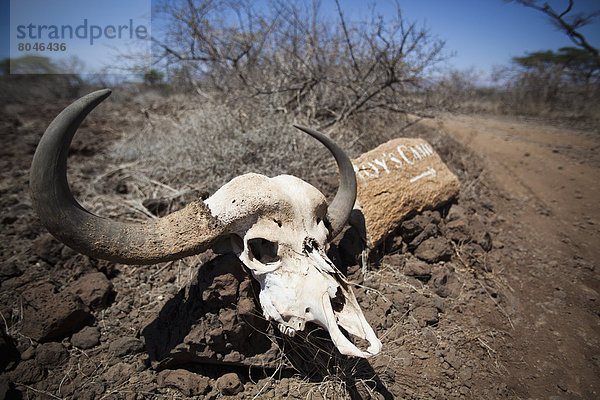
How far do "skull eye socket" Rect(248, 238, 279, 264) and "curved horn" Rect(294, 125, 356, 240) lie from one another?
1.66 feet

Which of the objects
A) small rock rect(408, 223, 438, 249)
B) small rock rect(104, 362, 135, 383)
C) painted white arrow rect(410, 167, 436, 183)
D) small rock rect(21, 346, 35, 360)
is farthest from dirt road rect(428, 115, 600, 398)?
small rock rect(21, 346, 35, 360)

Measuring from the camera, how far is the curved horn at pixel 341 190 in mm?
2299

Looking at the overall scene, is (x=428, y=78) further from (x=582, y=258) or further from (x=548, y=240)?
(x=582, y=258)

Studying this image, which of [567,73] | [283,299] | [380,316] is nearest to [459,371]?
[380,316]

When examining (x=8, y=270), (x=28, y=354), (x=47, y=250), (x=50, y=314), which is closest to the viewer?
(x=28, y=354)

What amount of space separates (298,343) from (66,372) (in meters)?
1.58

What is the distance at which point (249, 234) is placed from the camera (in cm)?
193

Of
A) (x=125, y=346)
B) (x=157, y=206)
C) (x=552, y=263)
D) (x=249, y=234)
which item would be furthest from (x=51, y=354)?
(x=552, y=263)

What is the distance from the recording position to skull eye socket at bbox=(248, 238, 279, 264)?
6.41 feet

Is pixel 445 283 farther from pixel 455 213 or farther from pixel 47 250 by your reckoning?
pixel 47 250

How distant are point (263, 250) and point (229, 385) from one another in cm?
88

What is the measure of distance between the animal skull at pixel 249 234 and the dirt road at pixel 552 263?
155cm

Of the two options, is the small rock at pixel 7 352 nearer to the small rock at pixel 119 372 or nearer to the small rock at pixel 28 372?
the small rock at pixel 28 372

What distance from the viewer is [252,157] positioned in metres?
3.82
